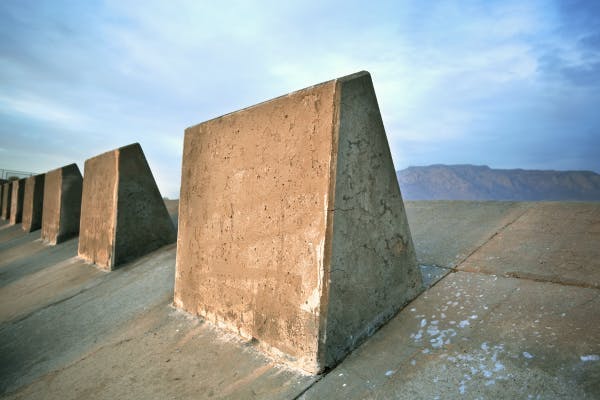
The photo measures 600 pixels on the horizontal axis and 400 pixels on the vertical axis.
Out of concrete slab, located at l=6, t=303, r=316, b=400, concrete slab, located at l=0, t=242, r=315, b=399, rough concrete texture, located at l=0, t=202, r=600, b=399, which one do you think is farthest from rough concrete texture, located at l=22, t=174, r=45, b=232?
concrete slab, located at l=6, t=303, r=316, b=400

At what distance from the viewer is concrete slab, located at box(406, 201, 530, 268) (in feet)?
9.61

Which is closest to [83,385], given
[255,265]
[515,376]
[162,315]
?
[162,315]

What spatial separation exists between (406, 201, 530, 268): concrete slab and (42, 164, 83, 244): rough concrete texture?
7.55 metres

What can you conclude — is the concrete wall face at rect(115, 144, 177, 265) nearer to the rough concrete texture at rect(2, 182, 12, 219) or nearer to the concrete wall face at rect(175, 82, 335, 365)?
the concrete wall face at rect(175, 82, 335, 365)

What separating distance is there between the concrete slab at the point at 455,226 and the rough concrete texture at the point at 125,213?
3709 mm

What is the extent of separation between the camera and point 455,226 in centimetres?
357

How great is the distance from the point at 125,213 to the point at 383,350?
4.37 metres

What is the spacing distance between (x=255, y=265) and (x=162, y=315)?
1273 mm

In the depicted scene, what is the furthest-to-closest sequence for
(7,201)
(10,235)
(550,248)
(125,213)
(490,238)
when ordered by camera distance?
(7,201) → (10,235) → (125,213) → (490,238) → (550,248)

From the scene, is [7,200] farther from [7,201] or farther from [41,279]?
[41,279]

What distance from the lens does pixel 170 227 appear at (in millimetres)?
5461

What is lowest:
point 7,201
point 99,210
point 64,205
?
point 7,201

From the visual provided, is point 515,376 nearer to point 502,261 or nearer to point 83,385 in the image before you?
point 502,261

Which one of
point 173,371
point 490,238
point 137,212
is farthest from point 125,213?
point 490,238
